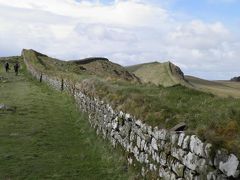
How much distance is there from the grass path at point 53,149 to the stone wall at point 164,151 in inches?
24.8

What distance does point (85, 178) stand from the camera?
13.7 metres

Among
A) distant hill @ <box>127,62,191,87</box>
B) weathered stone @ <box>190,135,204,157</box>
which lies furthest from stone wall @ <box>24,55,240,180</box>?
distant hill @ <box>127,62,191,87</box>

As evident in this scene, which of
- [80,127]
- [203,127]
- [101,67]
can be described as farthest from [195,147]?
[101,67]

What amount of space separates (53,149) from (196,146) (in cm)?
906

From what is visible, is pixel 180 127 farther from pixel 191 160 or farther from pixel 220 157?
pixel 220 157

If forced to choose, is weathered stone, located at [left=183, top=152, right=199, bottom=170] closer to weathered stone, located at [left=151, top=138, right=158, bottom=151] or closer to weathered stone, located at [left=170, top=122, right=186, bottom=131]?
weathered stone, located at [left=170, top=122, right=186, bottom=131]

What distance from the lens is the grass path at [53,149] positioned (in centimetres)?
1410

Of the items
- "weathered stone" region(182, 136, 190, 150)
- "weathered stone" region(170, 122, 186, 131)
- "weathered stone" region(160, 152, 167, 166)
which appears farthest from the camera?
"weathered stone" region(160, 152, 167, 166)

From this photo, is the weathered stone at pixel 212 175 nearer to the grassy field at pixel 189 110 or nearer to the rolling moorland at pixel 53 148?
the grassy field at pixel 189 110

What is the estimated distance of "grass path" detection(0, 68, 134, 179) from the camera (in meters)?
14.1

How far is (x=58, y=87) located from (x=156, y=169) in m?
29.2

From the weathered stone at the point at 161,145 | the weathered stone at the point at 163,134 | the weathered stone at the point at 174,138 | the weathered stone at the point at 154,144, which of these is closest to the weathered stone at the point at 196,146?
the weathered stone at the point at 174,138

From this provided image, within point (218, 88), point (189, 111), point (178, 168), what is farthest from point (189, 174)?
point (218, 88)

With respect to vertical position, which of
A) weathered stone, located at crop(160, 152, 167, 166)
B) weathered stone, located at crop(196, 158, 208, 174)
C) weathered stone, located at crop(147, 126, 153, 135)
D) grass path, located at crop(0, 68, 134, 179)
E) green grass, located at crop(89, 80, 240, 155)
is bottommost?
grass path, located at crop(0, 68, 134, 179)
